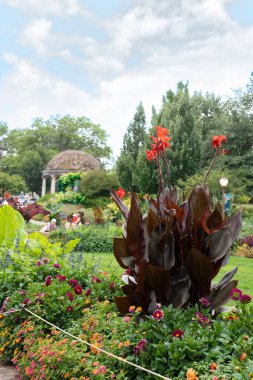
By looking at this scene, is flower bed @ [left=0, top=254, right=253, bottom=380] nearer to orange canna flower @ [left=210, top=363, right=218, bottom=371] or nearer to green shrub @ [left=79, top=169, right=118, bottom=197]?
orange canna flower @ [left=210, top=363, right=218, bottom=371]

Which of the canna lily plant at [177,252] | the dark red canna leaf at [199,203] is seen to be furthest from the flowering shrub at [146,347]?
the dark red canna leaf at [199,203]

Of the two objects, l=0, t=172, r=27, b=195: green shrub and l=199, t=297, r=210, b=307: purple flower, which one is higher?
l=0, t=172, r=27, b=195: green shrub

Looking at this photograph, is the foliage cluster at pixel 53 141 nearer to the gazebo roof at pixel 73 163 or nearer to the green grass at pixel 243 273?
the gazebo roof at pixel 73 163

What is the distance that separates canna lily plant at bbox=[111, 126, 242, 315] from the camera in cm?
→ 330

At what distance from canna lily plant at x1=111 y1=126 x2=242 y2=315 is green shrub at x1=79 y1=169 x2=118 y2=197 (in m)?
23.8

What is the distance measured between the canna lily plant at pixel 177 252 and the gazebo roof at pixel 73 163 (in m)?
33.3

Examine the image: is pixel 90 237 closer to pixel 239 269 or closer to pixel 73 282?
pixel 239 269

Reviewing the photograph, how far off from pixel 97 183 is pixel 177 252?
24.3 m

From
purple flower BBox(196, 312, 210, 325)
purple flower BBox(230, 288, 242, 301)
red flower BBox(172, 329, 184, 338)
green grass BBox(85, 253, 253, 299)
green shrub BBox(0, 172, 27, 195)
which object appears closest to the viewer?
red flower BBox(172, 329, 184, 338)

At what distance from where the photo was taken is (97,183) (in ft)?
91.0

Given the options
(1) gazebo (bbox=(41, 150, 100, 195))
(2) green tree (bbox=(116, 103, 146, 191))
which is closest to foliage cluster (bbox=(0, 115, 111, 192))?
(1) gazebo (bbox=(41, 150, 100, 195))

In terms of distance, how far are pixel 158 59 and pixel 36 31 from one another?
3.11 metres

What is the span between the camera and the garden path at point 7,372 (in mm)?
3526

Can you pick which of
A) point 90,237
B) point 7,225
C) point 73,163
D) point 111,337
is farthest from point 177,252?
point 73,163
